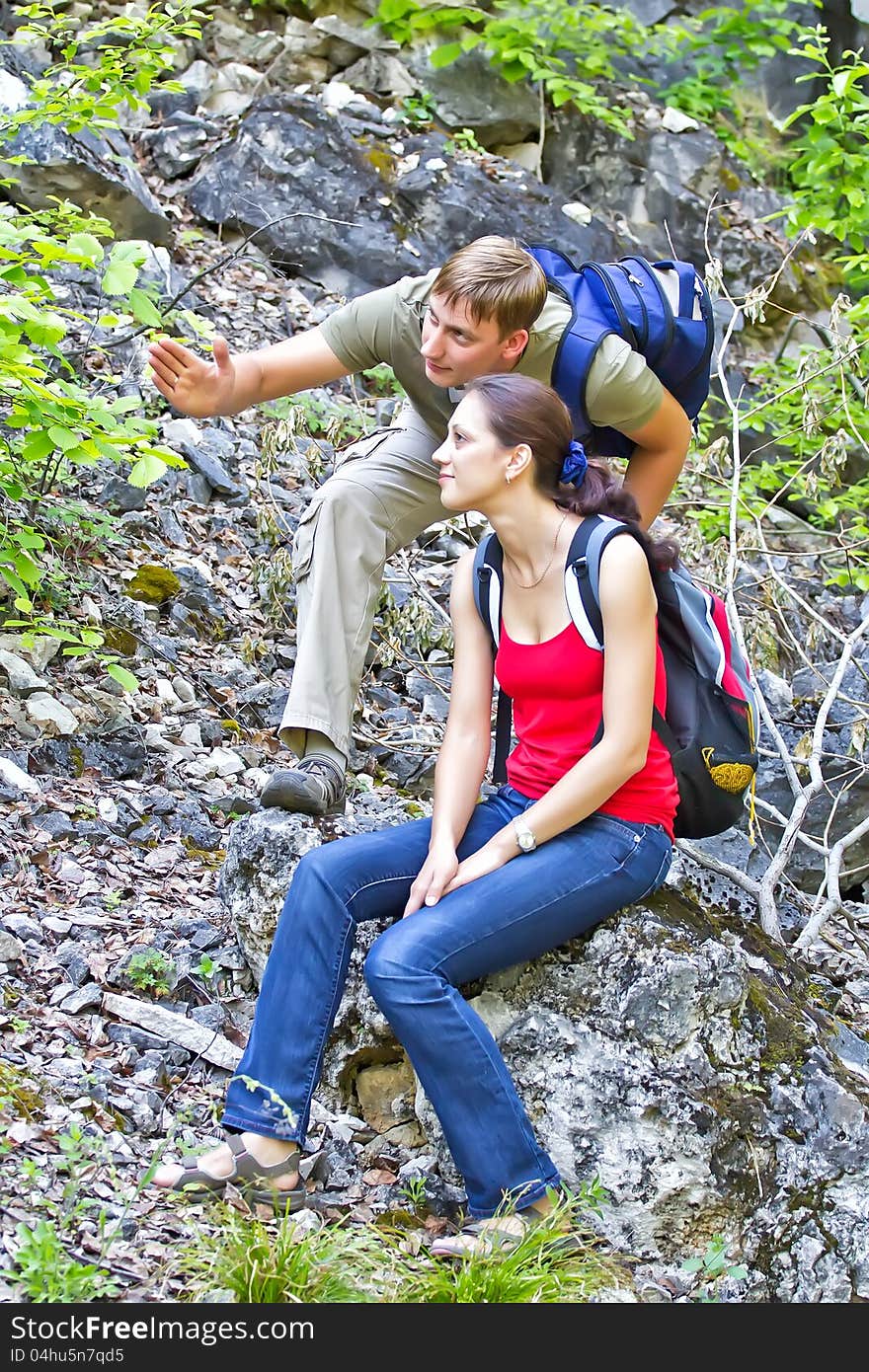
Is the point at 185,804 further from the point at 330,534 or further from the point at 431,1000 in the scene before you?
the point at 431,1000

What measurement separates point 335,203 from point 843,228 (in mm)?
3605

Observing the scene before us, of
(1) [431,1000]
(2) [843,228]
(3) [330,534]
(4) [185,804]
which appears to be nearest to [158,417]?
(4) [185,804]

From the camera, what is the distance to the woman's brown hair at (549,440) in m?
3.24

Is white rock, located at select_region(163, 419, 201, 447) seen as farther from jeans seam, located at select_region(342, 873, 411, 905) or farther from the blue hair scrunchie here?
jeans seam, located at select_region(342, 873, 411, 905)

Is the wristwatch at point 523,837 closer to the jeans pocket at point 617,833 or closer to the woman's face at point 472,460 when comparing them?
the jeans pocket at point 617,833

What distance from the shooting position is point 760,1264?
3236 mm

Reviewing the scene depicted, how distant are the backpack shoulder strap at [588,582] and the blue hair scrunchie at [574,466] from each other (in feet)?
0.63

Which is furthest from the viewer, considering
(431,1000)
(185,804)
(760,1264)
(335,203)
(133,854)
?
(335,203)

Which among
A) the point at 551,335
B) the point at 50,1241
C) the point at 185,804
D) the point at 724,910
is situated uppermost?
the point at 551,335

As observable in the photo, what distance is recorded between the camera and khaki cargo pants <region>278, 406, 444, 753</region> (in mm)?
3789

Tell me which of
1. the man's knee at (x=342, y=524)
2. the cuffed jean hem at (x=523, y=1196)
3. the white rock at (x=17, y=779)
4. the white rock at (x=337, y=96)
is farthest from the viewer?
the white rock at (x=337, y=96)

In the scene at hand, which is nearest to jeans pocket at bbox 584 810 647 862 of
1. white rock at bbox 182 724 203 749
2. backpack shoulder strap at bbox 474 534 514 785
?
backpack shoulder strap at bbox 474 534 514 785

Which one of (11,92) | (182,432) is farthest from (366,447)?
(11,92)

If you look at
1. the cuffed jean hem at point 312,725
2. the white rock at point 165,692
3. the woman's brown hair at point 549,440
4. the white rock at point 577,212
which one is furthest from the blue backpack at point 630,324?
the white rock at point 577,212
